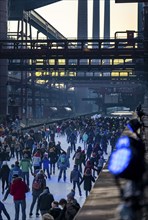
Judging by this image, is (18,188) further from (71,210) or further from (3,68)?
(3,68)

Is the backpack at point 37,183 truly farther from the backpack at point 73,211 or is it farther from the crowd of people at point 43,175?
the backpack at point 73,211

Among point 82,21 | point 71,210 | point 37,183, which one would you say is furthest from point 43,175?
point 82,21

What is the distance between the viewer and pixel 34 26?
84.8 meters

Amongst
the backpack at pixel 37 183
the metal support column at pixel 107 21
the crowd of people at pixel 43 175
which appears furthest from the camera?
the metal support column at pixel 107 21

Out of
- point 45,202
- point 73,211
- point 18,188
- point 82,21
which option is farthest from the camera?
point 82,21

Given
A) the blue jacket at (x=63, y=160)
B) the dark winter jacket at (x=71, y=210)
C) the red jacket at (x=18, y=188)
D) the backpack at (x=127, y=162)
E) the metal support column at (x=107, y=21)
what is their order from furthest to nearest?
1. the metal support column at (x=107, y=21)
2. the blue jacket at (x=63, y=160)
3. the red jacket at (x=18, y=188)
4. the dark winter jacket at (x=71, y=210)
5. the backpack at (x=127, y=162)

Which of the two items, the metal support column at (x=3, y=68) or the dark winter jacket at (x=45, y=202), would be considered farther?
the metal support column at (x=3, y=68)

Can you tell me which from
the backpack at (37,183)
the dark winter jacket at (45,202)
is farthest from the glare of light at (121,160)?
the backpack at (37,183)

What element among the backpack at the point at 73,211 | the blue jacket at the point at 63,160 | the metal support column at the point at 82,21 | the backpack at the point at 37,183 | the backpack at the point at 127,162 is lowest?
the blue jacket at the point at 63,160

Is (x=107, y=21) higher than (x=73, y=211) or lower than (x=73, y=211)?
higher

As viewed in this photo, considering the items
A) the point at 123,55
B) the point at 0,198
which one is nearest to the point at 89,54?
the point at 123,55

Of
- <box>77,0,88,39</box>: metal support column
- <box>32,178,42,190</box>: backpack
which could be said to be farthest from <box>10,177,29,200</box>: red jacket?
<box>77,0,88,39</box>: metal support column

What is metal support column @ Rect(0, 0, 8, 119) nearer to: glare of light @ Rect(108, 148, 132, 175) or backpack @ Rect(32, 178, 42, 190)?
backpack @ Rect(32, 178, 42, 190)

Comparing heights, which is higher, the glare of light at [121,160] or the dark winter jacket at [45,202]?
the glare of light at [121,160]
